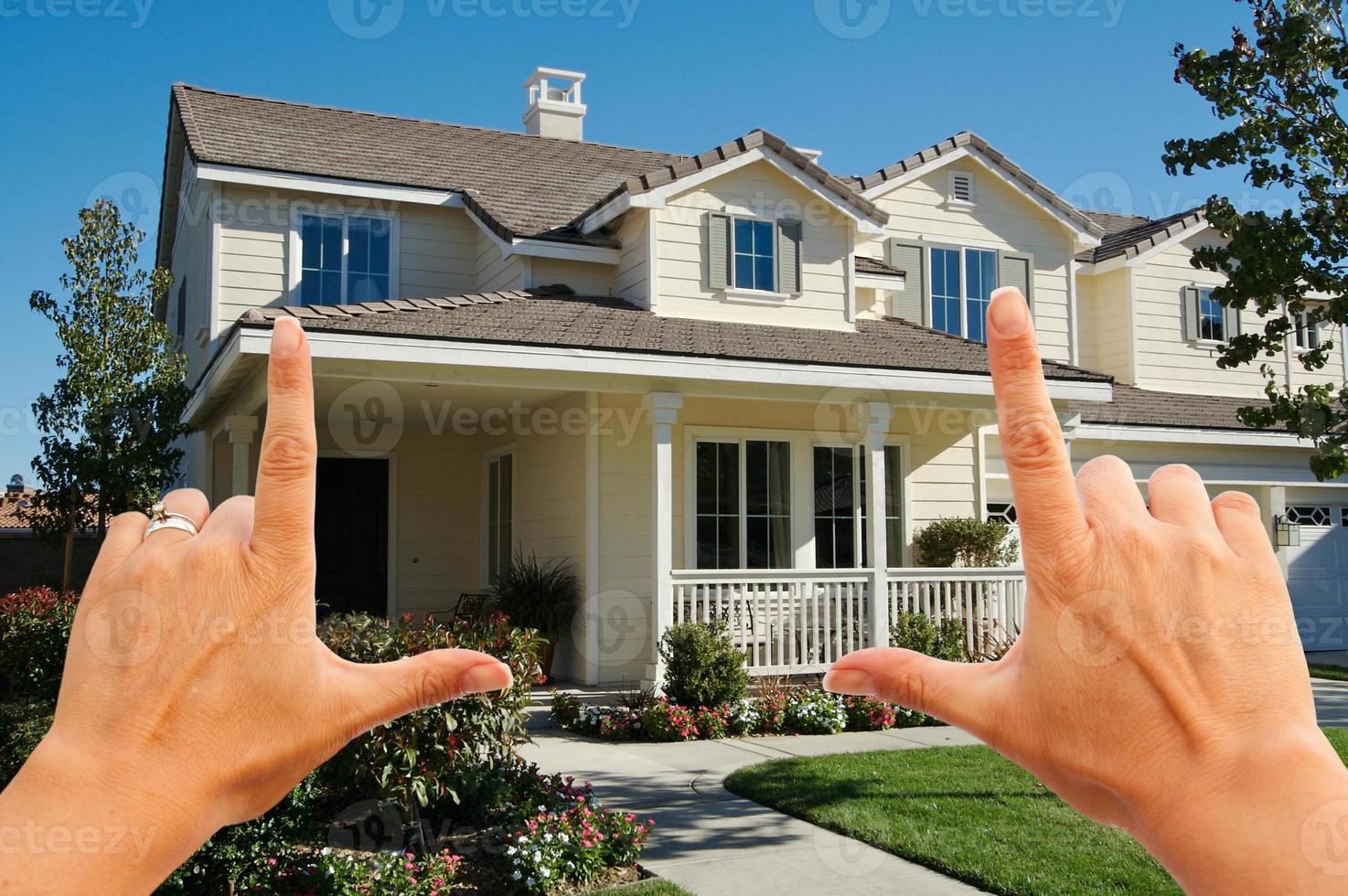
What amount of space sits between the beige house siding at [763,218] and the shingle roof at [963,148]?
2.61m

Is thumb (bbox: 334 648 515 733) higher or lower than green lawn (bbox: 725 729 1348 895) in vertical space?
higher

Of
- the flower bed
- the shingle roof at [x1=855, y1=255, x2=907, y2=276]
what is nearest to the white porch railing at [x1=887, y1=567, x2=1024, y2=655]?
the flower bed

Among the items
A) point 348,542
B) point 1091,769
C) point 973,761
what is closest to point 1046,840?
point 973,761

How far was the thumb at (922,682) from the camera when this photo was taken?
1060mm

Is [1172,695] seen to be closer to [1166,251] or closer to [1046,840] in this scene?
[1046,840]

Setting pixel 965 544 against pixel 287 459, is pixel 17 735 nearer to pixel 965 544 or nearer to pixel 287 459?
pixel 287 459

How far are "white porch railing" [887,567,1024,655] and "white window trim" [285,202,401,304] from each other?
768 cm

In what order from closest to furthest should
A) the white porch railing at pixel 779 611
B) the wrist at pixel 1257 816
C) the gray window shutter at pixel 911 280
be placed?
the wrist at pixel 1257 816 < the white porch railing at pixel 779 611 < the gray window shutter at pixel 911 280

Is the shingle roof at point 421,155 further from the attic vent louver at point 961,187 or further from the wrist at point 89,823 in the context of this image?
the wrist at point 89,823

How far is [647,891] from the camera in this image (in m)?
5.81

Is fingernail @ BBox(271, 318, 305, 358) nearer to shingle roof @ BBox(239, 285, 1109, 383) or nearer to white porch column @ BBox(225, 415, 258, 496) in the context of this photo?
shingle roof @ BBox(239, 285, 1109, 383)

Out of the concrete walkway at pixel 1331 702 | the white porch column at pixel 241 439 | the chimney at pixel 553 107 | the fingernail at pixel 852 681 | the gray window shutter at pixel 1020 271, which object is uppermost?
the chimney at pixel 553 107

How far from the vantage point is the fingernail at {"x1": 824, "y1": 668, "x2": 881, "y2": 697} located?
1105 mm

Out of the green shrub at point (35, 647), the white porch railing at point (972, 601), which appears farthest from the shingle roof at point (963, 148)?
the green shrub at point (35, 647)
